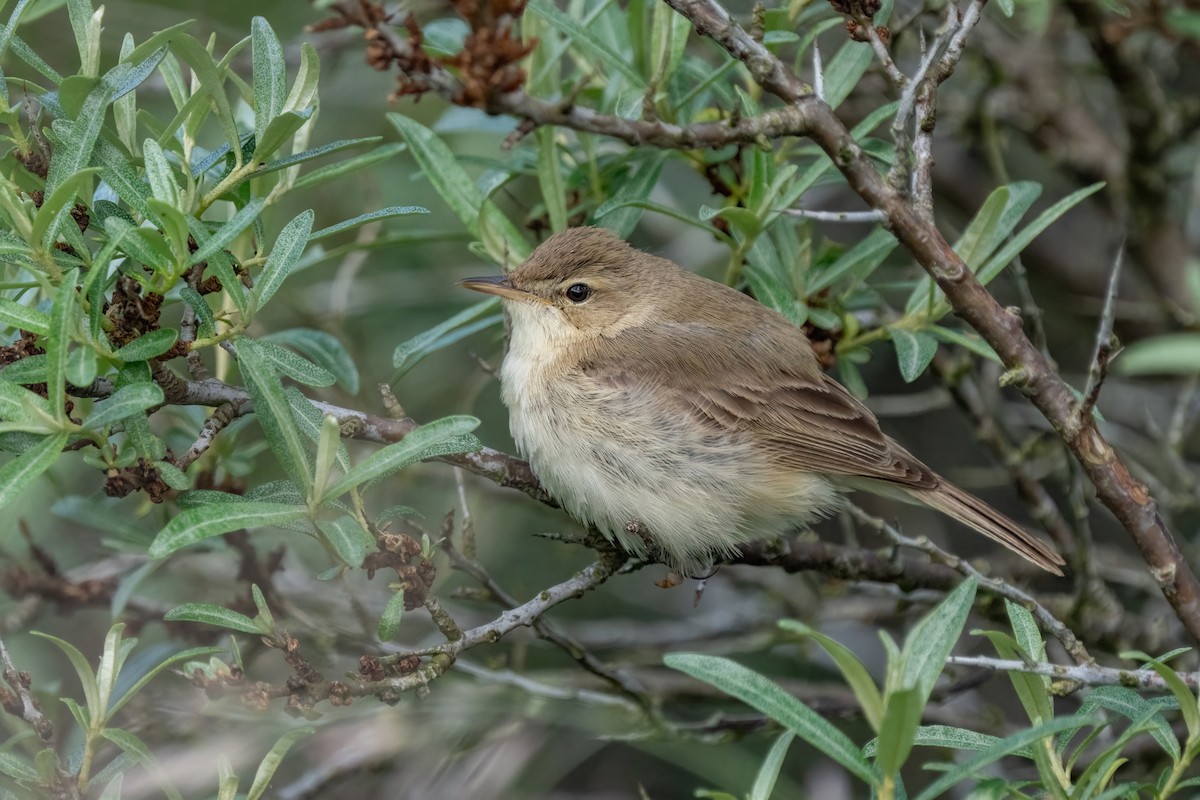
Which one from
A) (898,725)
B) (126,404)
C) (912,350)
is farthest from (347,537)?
(912,350)

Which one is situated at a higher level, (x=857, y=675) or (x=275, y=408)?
(x=275, y=408)

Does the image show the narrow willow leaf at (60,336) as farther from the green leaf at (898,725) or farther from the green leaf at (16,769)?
the green leaf at (898,725)

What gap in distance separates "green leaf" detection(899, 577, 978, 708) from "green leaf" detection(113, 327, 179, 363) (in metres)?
1.62

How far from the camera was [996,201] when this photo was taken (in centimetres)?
321

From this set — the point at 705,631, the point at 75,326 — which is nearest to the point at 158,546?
the point at 75,326

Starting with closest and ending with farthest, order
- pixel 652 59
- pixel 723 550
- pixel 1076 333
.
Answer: pixel 652 59 < pixel 723 550 < pixel 1076 333

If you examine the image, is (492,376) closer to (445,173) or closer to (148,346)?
(445,173)

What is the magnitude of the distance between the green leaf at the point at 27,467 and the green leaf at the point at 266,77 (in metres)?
0.87

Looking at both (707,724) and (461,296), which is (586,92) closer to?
(461,296)

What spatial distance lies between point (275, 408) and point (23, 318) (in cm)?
53

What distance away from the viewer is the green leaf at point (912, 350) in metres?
3.40

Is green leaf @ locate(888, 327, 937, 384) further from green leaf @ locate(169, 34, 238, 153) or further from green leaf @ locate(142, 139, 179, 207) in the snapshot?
green leaf @ locate(142, 139, 179, 207)

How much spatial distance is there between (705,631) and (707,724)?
0.92m

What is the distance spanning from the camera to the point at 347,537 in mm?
2469
